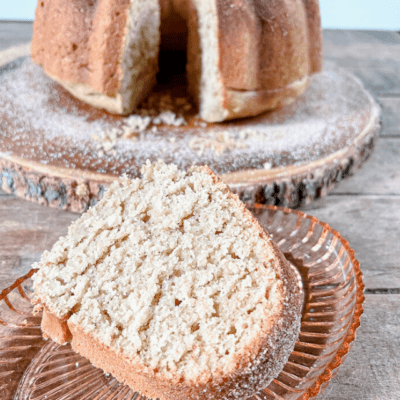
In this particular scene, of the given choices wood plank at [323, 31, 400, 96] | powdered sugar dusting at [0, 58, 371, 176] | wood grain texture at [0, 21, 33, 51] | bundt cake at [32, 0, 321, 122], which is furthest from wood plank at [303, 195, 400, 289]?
wood grain texture at [0, 21, 33, 51]

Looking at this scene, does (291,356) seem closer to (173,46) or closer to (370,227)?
(370,227)

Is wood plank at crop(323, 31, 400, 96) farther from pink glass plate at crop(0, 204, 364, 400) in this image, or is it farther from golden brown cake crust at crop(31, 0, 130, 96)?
pink glass plate at crop(0, 204, 364, 400)

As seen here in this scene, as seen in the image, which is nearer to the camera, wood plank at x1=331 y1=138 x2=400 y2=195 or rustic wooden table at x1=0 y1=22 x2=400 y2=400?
rustic wooden table at x1=0 y1=22 x2=400 y2=400

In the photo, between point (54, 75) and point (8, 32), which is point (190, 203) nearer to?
point (54, 75)

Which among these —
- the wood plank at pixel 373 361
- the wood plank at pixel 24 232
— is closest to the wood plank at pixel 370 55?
the wood plank at pixel 373 361

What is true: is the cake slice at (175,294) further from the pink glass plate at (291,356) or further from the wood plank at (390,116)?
the wood plank at (390,116)

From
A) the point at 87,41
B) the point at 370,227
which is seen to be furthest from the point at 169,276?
the point at 87,41

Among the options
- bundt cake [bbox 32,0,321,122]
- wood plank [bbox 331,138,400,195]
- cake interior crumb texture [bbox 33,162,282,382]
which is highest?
bundt cake [bbox 32,0,321,122]
